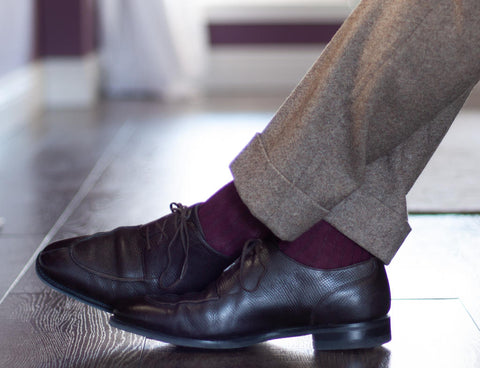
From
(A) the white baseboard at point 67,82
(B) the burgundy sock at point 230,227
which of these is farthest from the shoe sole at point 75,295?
(A) the white baseboard at point 67,82

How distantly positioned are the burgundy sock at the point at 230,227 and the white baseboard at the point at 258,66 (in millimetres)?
2733

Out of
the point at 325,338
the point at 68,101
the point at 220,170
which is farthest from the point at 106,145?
the point at 325,338

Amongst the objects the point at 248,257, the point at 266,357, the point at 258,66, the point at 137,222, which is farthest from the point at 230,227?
the point at 258,66

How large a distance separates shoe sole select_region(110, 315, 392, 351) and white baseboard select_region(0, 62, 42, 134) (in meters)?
1.71

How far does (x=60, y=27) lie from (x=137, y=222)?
1.86m

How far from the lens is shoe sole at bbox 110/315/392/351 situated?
903mm

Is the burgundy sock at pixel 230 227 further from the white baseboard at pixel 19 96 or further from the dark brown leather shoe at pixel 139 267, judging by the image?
the white baseboard at pixel 19 96

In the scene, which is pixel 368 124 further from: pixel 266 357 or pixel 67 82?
pixel 67 82

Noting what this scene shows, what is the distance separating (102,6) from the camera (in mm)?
3342

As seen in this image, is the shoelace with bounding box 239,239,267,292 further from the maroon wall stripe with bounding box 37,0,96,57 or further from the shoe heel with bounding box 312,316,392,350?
Answer: the maroon wall stripe with bounding box 37,0,96,57

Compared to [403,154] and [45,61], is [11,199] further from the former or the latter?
[45,61]

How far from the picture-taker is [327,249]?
91 cm

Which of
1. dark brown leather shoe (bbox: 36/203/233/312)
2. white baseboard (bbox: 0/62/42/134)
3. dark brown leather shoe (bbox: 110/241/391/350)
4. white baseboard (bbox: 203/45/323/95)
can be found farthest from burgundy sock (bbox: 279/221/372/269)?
white baseboard (bbox: 203/45/323/95)

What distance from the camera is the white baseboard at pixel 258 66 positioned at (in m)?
3.67
